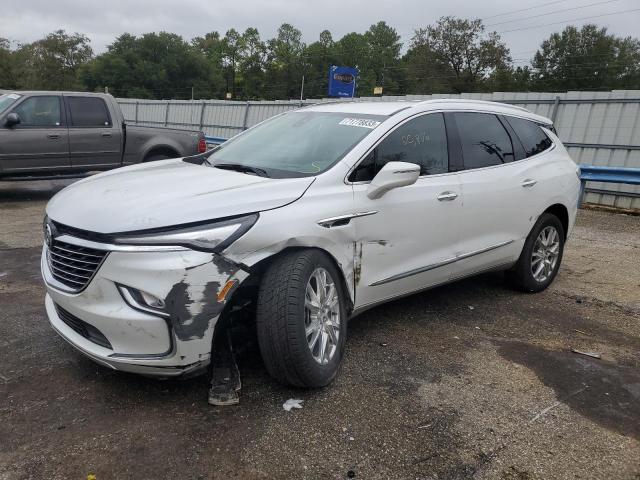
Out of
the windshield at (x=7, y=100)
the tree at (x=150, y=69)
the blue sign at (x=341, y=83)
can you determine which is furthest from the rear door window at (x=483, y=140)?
the tree at (x=150, y=69)

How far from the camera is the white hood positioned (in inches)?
109

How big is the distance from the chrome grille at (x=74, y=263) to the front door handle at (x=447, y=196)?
2.36m

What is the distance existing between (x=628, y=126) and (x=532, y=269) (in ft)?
24.1

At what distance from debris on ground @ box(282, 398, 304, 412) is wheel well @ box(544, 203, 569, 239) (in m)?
3.28

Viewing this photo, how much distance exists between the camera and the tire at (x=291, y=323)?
286 cm

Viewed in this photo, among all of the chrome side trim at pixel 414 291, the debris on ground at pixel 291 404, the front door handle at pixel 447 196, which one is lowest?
the debris on ground at pixel 291 404

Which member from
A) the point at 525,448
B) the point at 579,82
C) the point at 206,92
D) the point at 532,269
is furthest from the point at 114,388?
the point at 206,92

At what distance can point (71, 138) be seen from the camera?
948cm

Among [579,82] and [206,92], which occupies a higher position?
[579,82]

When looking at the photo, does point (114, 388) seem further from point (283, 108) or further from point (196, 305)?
point (283, 108)

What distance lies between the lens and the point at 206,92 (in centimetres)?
8050

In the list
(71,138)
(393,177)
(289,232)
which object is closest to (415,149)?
(393,177)

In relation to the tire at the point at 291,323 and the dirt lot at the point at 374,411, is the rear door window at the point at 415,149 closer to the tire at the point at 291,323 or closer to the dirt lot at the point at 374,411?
the tire at the point at 291,323

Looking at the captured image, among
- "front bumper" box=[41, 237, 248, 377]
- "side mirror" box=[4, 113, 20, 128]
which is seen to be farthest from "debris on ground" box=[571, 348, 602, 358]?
"side mirror" box=[4, 113, 20, 128]
